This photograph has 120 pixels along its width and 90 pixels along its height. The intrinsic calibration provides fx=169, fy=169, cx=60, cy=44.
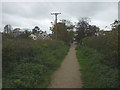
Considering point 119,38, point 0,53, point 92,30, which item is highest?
point 92,30

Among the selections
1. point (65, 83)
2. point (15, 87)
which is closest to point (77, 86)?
point (65, 83)

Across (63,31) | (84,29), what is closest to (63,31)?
(63,31)

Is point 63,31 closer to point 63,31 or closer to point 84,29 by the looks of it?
point 63,31

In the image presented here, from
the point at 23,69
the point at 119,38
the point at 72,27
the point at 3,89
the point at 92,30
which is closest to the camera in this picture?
the point at 3,89

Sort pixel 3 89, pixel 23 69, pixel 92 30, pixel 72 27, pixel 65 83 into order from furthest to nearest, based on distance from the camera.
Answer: pixel 72 27, pixel 92 30, pixel 23 69, pixel 65 83, pixel 3 89

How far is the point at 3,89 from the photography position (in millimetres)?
5883

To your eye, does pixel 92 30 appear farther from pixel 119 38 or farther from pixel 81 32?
pixel 119 38

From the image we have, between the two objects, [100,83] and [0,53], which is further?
[0,53]

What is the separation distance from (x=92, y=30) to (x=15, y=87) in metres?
43.6

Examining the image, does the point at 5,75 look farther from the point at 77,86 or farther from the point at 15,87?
the point at 77,86

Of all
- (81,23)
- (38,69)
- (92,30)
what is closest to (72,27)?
(81,23)

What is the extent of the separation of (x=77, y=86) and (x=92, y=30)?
42333 mm

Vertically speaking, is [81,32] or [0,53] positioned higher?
[81,32]

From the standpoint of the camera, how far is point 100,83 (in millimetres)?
6238
